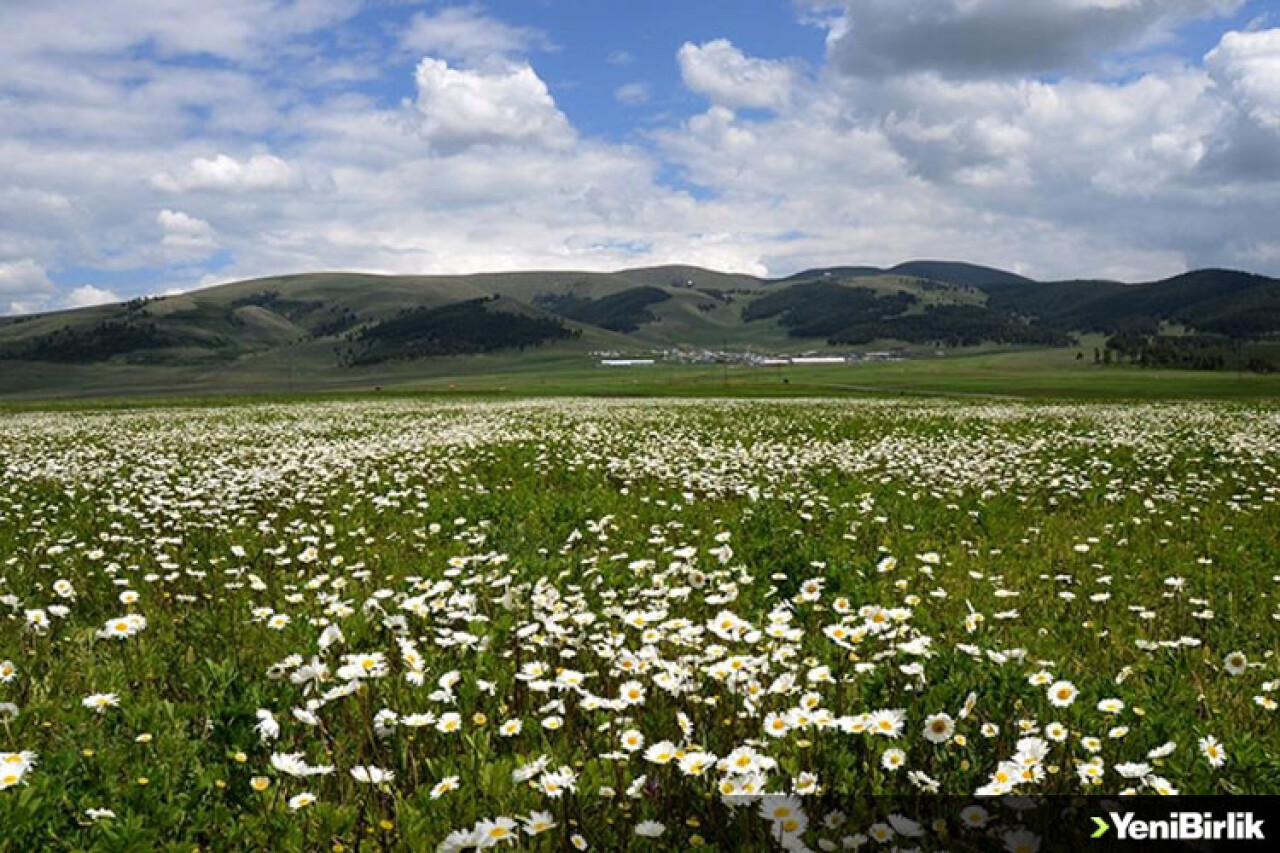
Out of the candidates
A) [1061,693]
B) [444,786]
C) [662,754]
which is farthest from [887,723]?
[444,786]

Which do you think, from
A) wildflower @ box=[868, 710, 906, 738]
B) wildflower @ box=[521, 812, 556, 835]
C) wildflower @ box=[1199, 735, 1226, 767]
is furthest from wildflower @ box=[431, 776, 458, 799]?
wildflower @ box=[1199, 735, 1226, 767]

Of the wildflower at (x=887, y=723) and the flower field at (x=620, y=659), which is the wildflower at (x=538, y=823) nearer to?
the flower field at (x=620, y=659)

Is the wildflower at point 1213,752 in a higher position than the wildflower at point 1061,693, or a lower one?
lower

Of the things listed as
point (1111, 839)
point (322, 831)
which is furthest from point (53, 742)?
point (1111, 839)

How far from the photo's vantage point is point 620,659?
16.3ft

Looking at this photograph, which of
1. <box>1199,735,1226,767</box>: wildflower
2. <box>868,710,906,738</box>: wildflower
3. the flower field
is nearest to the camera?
the flower field

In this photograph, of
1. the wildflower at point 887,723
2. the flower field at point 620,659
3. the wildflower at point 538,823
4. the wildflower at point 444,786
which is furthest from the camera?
the wildflower at point 887,723

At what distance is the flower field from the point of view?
11.8 feet

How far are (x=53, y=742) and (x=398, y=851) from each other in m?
2.55

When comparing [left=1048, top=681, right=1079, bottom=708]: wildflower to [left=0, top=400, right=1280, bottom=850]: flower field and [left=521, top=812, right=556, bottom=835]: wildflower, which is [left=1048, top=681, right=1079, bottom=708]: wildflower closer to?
[left=0, top=400, right=1280, bottom=850]: flower field

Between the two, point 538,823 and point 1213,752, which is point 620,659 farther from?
point 1213,752


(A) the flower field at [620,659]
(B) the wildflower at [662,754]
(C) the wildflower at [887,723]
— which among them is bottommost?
(A) the flower field at [620,659]

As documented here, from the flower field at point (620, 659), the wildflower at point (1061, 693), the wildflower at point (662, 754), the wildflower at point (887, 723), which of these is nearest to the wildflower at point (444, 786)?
the flower field at point (620, 659)

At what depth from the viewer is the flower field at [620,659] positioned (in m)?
3.61
